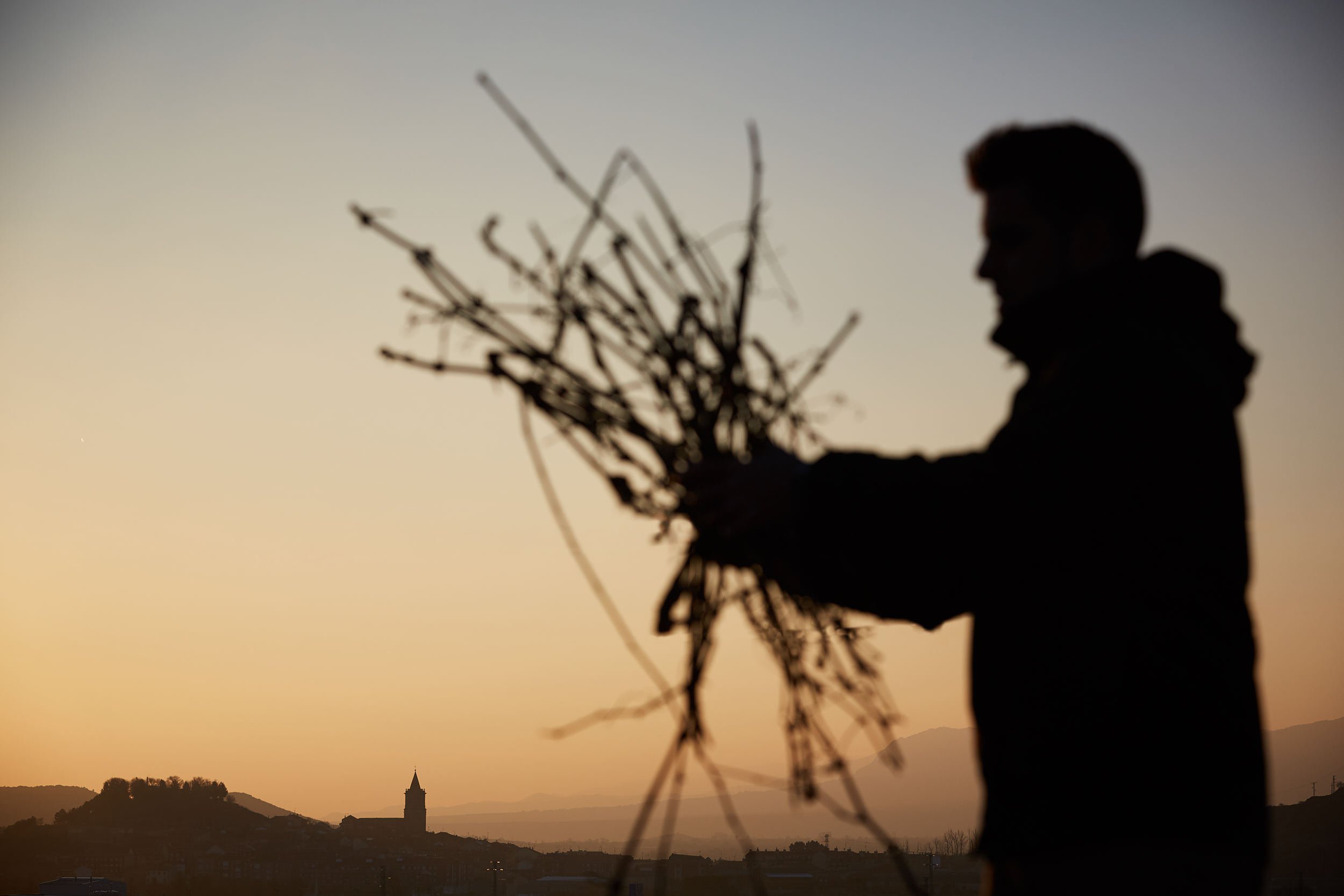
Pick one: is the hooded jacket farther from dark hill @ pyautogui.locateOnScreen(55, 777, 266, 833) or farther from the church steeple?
the church steeple

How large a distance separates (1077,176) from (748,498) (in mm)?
741

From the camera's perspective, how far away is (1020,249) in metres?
1.68

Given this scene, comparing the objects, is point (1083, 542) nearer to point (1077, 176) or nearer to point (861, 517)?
point (861, 517)

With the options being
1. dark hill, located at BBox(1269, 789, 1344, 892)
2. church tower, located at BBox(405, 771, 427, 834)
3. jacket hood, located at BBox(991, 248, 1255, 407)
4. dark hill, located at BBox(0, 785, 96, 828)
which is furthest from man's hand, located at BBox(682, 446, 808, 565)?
dark hill, located at BBox(0, 785, 96, 828)

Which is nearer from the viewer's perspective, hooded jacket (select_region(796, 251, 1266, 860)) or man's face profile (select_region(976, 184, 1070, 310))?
hooded jacket (select_region(796, 251, 1266, 860))

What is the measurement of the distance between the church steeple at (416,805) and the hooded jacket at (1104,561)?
11471 cm

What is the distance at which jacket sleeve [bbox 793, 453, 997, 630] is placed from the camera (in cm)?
147

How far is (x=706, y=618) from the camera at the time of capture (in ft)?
5.51

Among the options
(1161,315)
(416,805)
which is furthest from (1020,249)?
(416,805)

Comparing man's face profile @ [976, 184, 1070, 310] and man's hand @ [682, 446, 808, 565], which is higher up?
man's face profile @ [976, 184, 1070, 310]

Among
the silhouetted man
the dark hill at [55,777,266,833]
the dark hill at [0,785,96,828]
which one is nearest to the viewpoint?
the silhouetted man

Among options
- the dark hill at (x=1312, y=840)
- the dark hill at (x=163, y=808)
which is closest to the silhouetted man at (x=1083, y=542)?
the dark hill at (x=1312, y=840)

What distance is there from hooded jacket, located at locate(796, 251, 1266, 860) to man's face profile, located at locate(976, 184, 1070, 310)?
0.05 meters

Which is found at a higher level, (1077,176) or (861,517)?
(1077,176)
